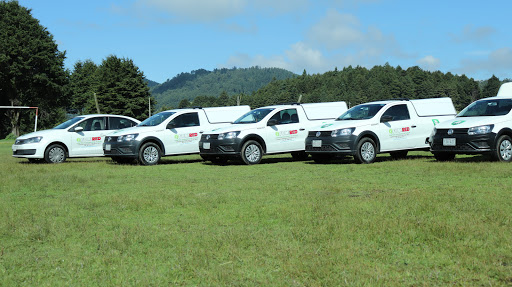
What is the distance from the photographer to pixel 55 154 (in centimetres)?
1869

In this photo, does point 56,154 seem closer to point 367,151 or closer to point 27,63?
point 367,151

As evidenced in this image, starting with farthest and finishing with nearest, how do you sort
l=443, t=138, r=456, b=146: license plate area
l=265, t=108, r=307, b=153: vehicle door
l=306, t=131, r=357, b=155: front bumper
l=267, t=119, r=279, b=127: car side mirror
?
l=267, t=119, r=279, b=127: car side mirror
l=265, t=108, r=307, b=153: vehicle door
l=306, t=131, r=357, b=155: front bumper
l=443, t=138, r=456, b=146: license plate area

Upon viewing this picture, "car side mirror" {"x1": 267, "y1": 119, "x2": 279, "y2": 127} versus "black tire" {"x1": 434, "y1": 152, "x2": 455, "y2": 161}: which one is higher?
"car side mirror" {"x1": 267, "y1": 119, "x2": 279, "y2": 127}

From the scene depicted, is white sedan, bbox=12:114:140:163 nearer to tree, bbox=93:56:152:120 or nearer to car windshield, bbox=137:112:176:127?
car windshield, bbox=137:112:176:127

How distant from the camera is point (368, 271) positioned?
4.48 m

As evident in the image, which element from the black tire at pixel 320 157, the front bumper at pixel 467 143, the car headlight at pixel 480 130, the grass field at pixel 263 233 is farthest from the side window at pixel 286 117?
the grass field at pixel 263 233

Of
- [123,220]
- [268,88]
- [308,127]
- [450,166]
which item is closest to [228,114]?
[308,127]

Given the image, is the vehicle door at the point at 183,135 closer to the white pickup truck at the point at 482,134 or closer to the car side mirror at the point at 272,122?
the car side mirror at the point at 272,122

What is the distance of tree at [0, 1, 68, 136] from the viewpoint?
181 feet

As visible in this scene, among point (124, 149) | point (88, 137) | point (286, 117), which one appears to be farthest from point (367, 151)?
point (88, 137)

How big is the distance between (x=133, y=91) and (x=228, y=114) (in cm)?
6430

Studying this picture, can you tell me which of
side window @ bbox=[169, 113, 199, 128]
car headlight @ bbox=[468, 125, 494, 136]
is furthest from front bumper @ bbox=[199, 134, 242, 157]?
car headlight @ bbox=[468, 125, 494, 136]

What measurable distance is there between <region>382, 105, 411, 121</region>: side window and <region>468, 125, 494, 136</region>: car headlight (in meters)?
2.65

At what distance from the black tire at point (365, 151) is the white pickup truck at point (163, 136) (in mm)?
5320
